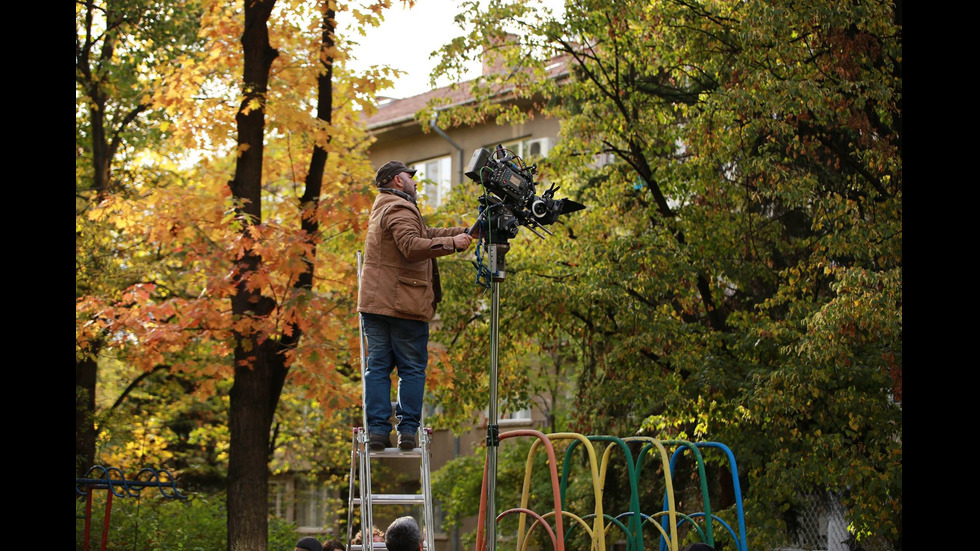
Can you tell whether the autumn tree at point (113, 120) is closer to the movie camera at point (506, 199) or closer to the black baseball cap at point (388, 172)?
the black baseball cap at point (388, 172)

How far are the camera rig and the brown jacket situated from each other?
2.55 feet

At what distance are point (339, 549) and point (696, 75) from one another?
938 cm

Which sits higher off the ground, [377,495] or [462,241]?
[462,241]

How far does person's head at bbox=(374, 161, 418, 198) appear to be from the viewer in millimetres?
7578

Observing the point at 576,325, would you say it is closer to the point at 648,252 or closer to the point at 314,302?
the point at 648,252

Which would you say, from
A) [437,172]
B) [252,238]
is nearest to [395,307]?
[252,238]

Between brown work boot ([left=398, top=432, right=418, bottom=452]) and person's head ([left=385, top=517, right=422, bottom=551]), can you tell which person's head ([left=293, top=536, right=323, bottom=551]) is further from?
person's head ([left=385, top=517, right=422, bottom=551])

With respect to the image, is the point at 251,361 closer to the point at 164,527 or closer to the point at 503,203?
the point at 164,527

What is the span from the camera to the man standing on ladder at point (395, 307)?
7.29 m

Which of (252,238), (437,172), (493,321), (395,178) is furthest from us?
(437,172)

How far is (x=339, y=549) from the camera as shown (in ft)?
29.0

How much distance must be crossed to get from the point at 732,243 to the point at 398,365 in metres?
8.75

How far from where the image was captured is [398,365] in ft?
24.6
